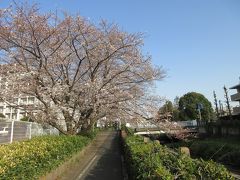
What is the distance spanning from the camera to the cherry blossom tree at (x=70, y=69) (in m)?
15.4

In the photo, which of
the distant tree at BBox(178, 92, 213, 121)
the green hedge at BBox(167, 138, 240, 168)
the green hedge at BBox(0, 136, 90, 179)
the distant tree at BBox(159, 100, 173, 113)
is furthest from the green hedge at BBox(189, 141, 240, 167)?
A: the distant tree at BBox(178, 92, 213, 121)

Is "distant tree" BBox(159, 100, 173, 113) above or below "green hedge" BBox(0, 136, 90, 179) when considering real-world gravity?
above

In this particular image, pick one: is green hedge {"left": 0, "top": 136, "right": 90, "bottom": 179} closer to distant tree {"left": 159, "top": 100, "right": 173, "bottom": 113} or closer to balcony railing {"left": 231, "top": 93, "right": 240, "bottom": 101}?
distant tree {"left": 159, "top": 100, "right": 173, "bottom": 113}

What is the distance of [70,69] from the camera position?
19.4 m

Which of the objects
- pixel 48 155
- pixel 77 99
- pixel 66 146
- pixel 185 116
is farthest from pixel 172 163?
pixel 185 116

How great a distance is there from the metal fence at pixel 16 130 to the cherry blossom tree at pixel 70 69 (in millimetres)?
1114

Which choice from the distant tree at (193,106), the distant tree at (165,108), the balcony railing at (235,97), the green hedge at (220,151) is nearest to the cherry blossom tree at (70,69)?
the distant tree at (165,108)

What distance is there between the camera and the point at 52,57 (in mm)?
16922

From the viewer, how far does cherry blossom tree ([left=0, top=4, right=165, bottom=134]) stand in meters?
15.4

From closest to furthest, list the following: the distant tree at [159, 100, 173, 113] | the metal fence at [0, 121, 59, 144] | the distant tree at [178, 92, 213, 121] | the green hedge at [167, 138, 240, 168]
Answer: the metal fence at [0, 121, 59, 144], the distant tree at [159, 100, 173, 113], the green hedge at [167, 138, 240, 168], the distant tree at [178, 92, 213, 121]

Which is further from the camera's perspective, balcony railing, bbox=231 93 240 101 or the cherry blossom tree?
balcony railing, bbox=231 93 240 101

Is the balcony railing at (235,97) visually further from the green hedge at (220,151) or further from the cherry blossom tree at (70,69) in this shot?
the cherry blossom tree at (70,69)

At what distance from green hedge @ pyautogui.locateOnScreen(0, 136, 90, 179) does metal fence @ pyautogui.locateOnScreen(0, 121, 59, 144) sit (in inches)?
132

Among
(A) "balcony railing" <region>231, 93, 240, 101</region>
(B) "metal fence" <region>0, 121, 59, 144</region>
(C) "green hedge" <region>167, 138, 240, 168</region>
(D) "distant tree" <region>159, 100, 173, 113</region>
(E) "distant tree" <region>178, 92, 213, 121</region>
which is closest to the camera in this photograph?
Answer: (B) "metal fence" <region>0, 121, 59, 144</region>
